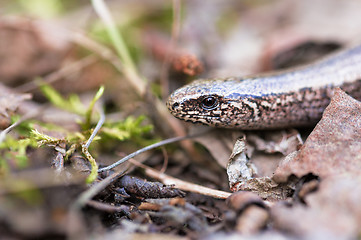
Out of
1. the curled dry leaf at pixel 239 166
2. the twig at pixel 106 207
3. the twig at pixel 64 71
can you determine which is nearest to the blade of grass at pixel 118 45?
the twig at pixel 64 71

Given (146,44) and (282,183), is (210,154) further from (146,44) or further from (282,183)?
(146,44)

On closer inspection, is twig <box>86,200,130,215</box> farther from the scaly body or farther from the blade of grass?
the blade of grass

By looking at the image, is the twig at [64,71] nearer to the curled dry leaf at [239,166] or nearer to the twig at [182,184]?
the twig at [182,184]

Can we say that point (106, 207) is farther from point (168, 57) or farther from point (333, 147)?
point (168, 57)

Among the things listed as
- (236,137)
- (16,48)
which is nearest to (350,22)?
(236,137)

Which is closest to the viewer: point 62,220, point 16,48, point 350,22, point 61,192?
point 62,220
